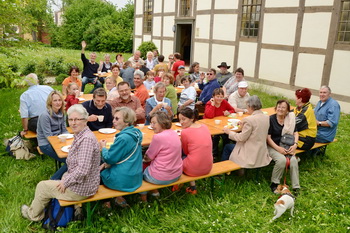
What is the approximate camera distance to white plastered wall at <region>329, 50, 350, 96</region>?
9.88 meters

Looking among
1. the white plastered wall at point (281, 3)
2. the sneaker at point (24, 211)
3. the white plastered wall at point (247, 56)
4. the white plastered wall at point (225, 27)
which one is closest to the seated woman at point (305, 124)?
the sneaker at point (24, 211)

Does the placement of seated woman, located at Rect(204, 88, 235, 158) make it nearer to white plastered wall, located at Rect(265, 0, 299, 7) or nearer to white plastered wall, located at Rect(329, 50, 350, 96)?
white plastered wall, located at Rect(329, 50, 350, 96)

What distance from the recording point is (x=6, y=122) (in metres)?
7.91

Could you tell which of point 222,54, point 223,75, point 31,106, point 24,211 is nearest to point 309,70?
point 223,75

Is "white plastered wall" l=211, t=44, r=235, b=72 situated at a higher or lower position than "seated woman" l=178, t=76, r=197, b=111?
higher

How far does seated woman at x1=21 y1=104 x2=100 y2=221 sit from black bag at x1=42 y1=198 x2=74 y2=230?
0.11 metres

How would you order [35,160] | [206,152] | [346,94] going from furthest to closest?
[346,94] < [35,160] < [206,152]

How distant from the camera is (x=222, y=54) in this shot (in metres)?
14.6

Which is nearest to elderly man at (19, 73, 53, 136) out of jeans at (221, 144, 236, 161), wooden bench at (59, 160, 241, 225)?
wooden bench at (59, 160, 241, 225)

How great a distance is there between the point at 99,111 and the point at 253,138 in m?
2.62

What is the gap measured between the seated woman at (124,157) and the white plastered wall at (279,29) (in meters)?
9.13

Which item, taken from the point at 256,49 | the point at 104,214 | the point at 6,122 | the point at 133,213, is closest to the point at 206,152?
the point at 133,213

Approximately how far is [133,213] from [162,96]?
8.77ft

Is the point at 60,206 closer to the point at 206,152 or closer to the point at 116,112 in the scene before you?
the point at 116,112
